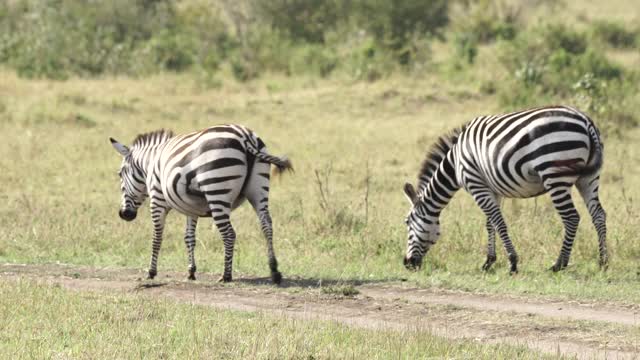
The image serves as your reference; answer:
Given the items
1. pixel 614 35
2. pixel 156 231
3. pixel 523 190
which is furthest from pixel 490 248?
pixel 614 35

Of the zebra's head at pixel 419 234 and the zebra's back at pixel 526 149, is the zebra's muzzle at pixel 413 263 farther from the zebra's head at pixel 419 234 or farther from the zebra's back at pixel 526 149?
the zebra's back at pixel 526 149

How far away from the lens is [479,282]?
10.1m

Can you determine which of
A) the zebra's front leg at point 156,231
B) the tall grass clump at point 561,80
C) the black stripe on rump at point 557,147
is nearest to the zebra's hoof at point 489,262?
the black stripe on rump at point 557,147

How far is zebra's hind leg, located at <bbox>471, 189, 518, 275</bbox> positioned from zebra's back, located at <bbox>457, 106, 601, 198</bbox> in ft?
0.30

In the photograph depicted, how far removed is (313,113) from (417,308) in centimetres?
1364

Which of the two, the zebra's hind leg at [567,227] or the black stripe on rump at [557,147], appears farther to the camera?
the zebra's hind leg at [567,227]

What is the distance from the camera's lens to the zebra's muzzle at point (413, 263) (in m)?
11.2

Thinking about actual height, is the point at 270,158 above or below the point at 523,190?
above

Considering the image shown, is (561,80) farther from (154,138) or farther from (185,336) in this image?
(185,336)

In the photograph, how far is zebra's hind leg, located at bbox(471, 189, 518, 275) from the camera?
35.1 feet

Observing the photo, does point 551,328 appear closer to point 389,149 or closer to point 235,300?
point 235,300

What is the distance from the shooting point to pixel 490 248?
1105cm

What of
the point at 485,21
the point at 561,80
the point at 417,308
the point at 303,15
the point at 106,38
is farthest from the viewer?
the point at 485,21

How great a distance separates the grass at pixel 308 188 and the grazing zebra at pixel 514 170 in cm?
34
